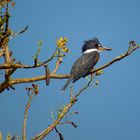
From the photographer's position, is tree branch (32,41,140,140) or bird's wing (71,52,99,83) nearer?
tree branch (32,41,140,140)

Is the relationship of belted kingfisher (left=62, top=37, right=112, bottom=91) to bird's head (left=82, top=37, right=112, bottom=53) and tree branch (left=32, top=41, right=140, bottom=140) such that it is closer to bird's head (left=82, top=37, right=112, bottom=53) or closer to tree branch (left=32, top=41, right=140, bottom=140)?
bird's head (left=82, top=37, right=112, bottom=53)

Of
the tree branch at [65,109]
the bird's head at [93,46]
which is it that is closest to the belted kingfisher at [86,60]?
the bird's head at [93,46]

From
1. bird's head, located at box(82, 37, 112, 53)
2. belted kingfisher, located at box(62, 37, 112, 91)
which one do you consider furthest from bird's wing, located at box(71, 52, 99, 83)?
bird's head, located at box(82, 37, 112, 53)

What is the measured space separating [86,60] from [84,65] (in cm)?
41

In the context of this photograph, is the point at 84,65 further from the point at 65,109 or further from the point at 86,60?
the point at 65,109

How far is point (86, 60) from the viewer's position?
35.0ft

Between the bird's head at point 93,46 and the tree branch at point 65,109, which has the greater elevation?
the bird's head at point 93,46

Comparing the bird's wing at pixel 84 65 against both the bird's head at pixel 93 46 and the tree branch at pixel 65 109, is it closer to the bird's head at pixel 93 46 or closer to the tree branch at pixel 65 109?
the bird's head at pixel 93 46

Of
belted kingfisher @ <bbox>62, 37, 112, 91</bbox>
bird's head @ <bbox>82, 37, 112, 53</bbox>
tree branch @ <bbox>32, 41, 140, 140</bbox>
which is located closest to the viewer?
tree branch @ <bbox>32, 41, 140, 140</bbox>

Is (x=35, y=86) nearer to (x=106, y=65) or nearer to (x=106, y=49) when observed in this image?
(x=106, y=65)

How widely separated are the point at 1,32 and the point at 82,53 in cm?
685

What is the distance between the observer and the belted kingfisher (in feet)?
32.4

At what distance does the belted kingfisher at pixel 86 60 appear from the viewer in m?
9.87

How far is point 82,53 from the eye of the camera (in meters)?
11.8
